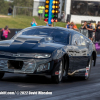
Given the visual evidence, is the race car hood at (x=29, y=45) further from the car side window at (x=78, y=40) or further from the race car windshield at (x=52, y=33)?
the car side window at (x=78, y=40)

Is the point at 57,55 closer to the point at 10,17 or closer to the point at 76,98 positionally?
the point at 76,98

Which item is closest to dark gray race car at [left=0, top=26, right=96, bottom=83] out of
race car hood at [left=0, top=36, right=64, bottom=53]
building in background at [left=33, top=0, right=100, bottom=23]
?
race car hood at [left=0, top=36, right=64, bottom=53]

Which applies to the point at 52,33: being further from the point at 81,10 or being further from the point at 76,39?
the point at 81,10

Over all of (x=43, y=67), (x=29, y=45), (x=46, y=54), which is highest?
(x=29, y=45)

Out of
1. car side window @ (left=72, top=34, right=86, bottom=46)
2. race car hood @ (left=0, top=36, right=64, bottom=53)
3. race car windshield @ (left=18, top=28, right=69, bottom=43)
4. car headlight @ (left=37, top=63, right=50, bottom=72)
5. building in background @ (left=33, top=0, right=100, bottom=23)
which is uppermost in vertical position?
race car windshield @ (left=18, top=28, right=69, bottom=43)

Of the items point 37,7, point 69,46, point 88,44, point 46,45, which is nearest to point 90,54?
point 88,44

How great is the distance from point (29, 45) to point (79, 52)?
1.65m

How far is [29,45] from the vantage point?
7.85 meters

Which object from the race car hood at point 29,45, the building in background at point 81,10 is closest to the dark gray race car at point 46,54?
the race car hood at point 29,45

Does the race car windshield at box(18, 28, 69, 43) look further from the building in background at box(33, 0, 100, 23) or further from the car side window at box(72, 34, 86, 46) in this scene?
the building in background at box(33, 0, 100, 23)

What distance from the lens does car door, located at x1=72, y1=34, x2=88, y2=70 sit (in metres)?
8.86

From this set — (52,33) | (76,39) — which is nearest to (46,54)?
(52,33)

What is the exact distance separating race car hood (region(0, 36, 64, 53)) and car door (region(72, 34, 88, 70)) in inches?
28.2

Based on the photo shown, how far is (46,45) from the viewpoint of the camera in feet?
26.3
